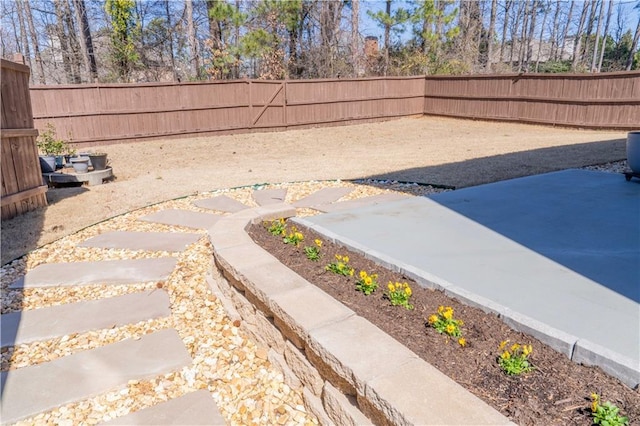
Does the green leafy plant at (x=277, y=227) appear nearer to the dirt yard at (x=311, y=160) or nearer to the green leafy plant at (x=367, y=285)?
the green leafy plant at (x=367, y=285)

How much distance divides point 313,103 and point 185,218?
9606mm

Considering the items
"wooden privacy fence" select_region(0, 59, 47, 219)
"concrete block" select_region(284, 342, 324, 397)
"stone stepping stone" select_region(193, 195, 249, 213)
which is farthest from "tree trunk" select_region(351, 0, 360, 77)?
"concrete block" select_region(284, 342, 324, 397)

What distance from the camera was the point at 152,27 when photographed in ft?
52.7

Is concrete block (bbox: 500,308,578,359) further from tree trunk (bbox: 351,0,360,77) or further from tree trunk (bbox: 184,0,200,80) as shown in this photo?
tree trunk (bbox: 351,0,360,77)

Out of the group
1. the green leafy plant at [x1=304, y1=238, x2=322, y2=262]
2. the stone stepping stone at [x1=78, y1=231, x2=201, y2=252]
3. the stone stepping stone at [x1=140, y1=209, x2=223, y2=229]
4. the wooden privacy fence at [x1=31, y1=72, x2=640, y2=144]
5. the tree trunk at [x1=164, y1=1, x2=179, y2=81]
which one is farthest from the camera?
the tree trunk at [x1=164, y1=1, x2=179, y2=81]

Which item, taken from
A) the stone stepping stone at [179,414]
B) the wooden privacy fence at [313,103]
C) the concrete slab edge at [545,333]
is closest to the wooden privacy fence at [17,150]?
the stone stepping stone at [179,414]

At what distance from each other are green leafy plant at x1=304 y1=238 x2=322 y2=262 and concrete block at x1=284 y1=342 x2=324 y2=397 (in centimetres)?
85

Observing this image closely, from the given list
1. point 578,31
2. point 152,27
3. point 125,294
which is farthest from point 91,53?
point 578,31

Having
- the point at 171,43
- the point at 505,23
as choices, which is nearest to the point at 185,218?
the point at 171,43

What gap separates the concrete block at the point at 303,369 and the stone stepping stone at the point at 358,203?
2337mm

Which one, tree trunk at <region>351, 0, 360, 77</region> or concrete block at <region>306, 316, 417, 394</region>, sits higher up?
tree trunk at <region>351, 0, 360, 77</region>

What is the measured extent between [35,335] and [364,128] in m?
11.9

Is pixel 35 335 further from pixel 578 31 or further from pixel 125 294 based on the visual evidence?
pixel 578 31

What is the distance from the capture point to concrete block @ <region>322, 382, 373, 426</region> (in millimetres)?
1466
